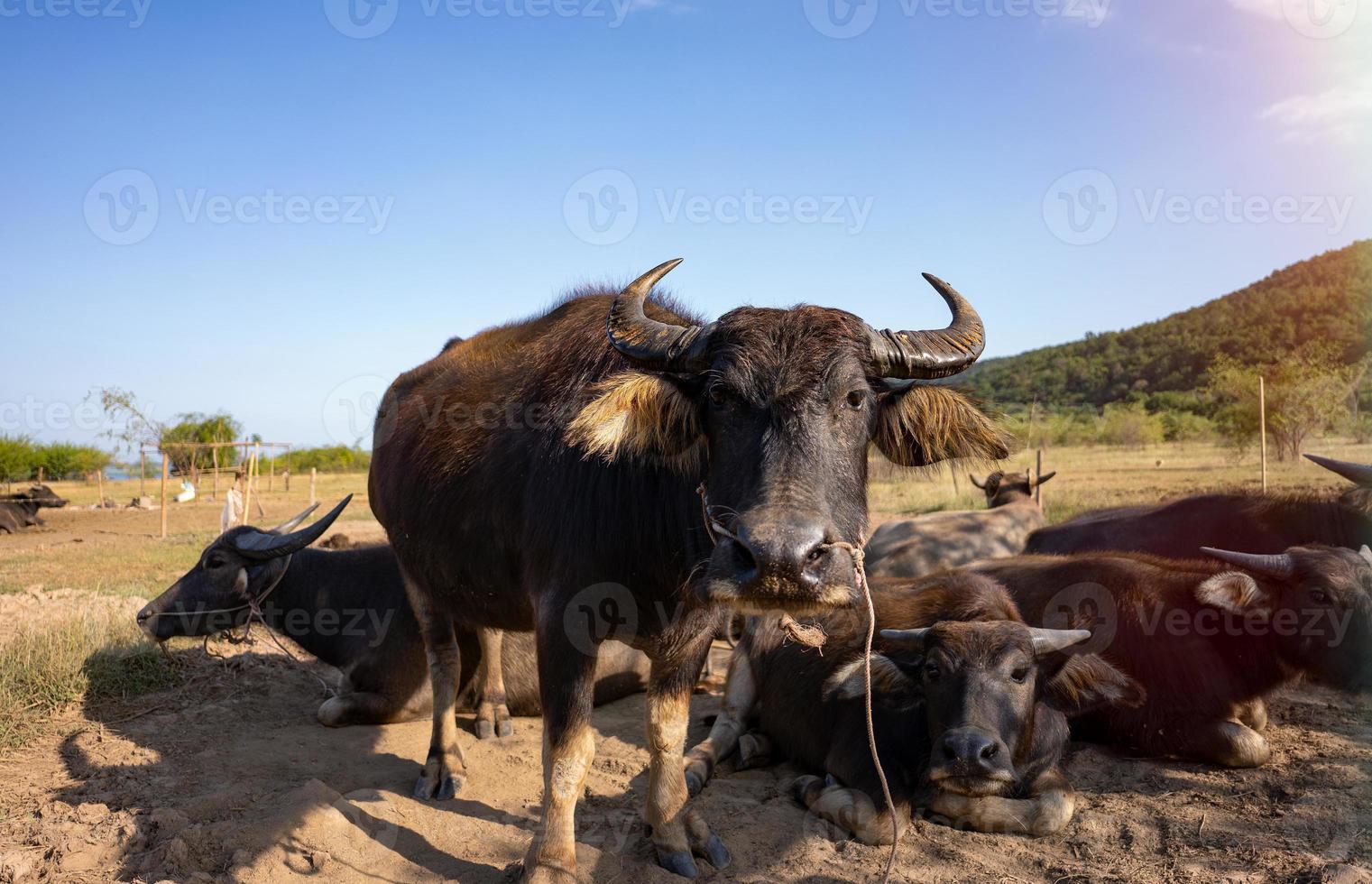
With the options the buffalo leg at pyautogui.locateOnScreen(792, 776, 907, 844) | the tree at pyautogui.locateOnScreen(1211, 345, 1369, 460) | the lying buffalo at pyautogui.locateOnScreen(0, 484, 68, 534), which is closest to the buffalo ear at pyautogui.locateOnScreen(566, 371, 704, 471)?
the buffalo leg at pyautogui.locateOnScreen(792, 776, 907, 844)

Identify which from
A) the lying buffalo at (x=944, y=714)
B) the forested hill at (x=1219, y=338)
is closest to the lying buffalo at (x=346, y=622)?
the lying buffalo at (x=944, y=714)

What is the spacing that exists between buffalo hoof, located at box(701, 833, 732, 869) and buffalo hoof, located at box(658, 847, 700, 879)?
80 mm

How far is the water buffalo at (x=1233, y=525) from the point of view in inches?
261

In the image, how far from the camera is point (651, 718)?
154 inches

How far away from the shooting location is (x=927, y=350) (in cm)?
321

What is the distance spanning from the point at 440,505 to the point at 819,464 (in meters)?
2.53

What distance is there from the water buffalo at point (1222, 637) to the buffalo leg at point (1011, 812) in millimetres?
1229

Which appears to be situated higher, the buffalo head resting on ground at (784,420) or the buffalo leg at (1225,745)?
the buffalo head resting on ground at (784,420)

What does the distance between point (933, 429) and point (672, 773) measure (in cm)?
207

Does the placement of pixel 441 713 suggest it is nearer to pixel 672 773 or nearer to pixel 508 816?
pixel 508 816

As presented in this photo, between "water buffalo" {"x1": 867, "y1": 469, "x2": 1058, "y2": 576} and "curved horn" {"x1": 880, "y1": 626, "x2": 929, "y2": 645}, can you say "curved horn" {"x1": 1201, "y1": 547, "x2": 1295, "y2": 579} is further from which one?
"water buffalo" {"x1": 867, "y1": 469, "x2": 1058, "y2": 576}

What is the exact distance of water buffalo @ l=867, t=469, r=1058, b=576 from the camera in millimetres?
9781

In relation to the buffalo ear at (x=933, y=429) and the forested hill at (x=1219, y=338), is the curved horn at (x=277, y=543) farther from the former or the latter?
the forested hill at (x=1219, y=338)

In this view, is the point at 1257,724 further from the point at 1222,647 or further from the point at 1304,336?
the point at 1304,336
